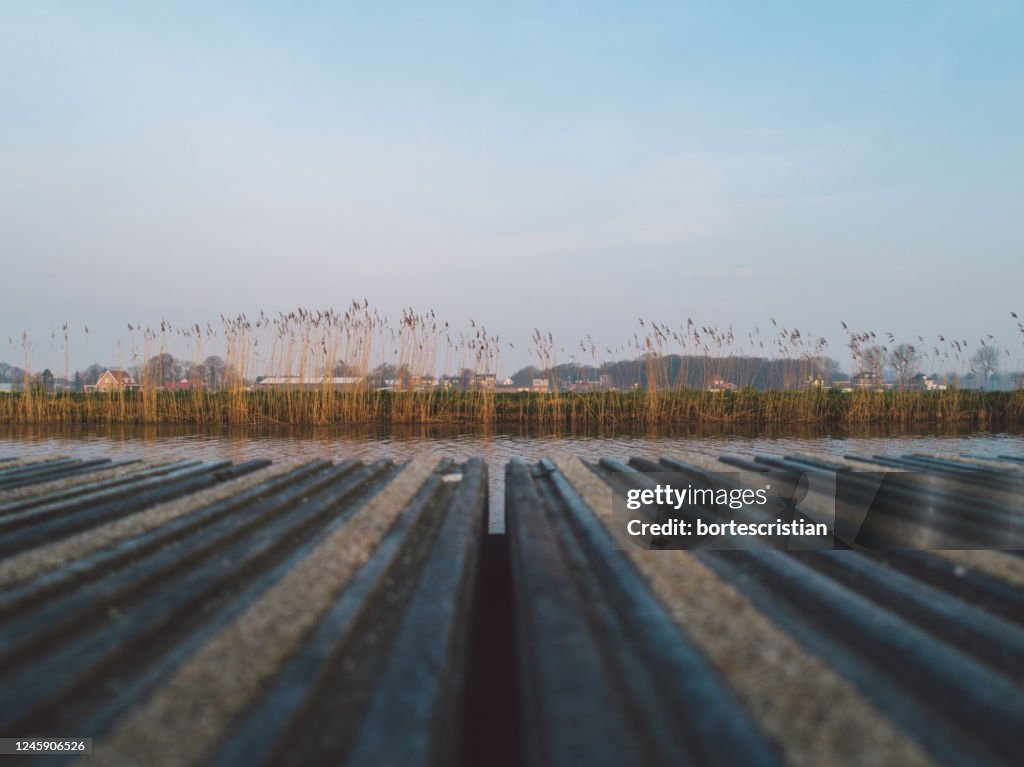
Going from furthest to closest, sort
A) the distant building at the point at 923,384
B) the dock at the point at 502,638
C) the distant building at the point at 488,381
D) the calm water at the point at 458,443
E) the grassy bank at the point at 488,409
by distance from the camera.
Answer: the distant building at the point at 923,384 → the distant building at the point at 488,381 → the grassy bank at the point at 488,409 → the calm water at the point at 458,443 → the dock at the point at 502,638

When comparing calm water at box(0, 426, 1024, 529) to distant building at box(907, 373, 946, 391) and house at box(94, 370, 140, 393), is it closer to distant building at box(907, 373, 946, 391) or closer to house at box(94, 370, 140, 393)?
house at box(94, 370, 140, 393)

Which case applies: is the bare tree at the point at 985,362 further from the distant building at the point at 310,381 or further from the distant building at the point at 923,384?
the distant building at the point at 310,381

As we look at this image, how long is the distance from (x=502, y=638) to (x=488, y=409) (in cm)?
1086

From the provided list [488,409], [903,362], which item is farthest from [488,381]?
[903,362]

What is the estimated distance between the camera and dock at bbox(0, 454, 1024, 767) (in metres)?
0.82

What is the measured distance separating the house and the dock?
12735mm

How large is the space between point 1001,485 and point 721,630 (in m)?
2.14

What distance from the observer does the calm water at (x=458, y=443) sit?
729 centimetres

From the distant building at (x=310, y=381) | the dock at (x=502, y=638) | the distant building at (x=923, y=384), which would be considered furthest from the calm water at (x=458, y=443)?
the dock at (x=502, y=638)

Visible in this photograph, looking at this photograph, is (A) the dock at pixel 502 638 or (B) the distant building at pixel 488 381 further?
(B) the distant building at pixel 488 381

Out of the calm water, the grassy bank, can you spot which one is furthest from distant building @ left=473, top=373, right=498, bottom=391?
the calm water

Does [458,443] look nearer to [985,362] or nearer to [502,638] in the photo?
[502,638]

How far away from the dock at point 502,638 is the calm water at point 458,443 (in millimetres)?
3956

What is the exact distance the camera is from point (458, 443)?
868cm
